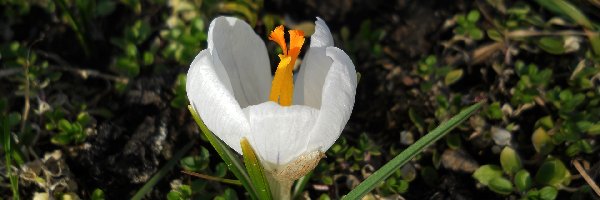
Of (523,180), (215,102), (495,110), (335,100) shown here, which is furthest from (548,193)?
(215,102)

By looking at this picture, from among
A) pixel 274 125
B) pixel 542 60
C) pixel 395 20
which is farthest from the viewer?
pixel 395 20

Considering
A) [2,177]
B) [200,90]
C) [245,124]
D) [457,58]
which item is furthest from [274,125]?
[457,58]

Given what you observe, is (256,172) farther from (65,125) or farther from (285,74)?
(65,125)

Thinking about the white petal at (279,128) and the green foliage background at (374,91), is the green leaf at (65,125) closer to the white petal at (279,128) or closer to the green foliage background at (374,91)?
the green foliage background at (374,91)

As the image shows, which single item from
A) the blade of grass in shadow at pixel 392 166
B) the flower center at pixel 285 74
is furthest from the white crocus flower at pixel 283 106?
the blade of grass in shadow at pixel 392 166

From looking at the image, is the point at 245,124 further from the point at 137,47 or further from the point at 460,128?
the point at 137,47
